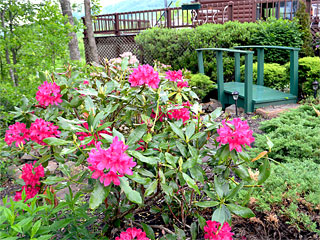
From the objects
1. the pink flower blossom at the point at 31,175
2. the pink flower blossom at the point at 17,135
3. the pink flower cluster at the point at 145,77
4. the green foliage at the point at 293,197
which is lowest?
the green foliage at the point at 293,197

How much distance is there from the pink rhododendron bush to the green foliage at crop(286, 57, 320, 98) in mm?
4000

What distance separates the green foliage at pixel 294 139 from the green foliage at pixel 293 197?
1.31ft

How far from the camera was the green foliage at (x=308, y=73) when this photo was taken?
531 cm

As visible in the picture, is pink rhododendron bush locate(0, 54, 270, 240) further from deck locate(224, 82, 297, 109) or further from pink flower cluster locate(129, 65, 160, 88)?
deck locate(224, 82, 297, 109)

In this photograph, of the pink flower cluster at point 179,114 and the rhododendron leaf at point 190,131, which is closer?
the rhododendron leaf at point 190,131

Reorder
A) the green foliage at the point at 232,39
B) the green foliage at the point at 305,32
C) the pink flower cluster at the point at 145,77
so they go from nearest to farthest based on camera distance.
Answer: the pink flower cluster at the point at 145,77 → the green foliage at the point at 232,39 → the green foliage at the point at 305,32

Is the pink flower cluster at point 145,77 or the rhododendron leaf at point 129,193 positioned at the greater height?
the pink flower cluster at point 145,77

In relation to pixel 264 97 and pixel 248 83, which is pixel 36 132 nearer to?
pixel 248 83

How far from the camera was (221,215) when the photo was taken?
1.52 metres

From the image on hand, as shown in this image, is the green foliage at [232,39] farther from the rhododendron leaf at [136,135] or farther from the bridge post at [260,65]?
the rhododendron leaf at [136,135]

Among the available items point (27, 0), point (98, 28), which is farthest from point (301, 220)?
point (98, 28)

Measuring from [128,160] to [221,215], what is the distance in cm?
62

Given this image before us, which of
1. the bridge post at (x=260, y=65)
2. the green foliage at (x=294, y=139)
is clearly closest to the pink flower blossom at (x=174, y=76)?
the green foliage at (x=294, y=139)

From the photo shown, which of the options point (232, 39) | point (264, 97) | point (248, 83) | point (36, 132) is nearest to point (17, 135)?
point (36, 132)
